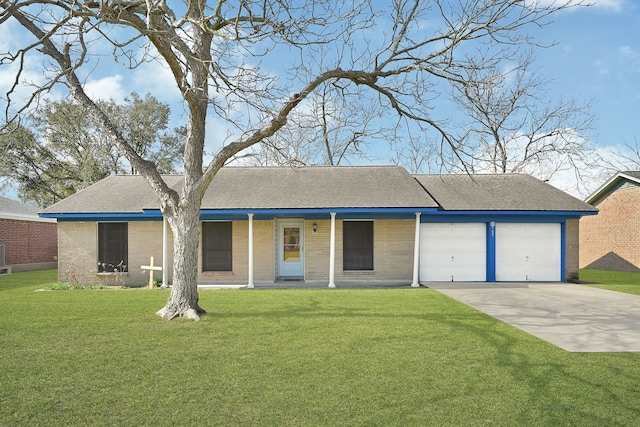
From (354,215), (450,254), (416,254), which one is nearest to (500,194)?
(450,254)

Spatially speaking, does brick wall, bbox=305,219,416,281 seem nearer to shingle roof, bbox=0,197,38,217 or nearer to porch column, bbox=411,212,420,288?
porch column, bbox=411,212,420,288

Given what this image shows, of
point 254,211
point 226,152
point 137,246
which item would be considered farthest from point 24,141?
point 226,152

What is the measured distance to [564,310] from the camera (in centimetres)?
991

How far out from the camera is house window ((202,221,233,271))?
15320mm

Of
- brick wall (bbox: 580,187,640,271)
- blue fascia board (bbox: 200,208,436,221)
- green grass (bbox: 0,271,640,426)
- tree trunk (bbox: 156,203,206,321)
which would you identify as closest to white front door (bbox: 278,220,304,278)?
blue fascia board (bbox: 200,208,436,221)

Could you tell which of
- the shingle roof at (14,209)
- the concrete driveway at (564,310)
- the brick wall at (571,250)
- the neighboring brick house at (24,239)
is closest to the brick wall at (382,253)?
the concrete driveway at (564,310)

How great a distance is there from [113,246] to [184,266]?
821 centimetres

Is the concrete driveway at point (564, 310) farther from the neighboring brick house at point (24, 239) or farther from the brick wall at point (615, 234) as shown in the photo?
the neighboring brick house at point (24, 239)

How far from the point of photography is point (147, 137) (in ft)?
108

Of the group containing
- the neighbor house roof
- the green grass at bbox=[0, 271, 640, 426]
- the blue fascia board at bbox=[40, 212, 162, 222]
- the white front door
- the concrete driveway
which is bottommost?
the concrete driveway

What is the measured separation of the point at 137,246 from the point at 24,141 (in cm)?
2125

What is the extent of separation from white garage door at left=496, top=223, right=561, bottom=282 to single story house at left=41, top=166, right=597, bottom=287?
0.04 meters

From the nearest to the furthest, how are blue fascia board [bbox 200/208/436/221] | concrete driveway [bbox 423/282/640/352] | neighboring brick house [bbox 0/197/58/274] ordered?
concrete driveway [bbox 423/282/640/352], blue fascia board [bbox 200/208/436/221], neighboring brick house [bbox 0/197/58/274]

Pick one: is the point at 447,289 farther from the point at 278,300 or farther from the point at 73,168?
the point at 73,168
